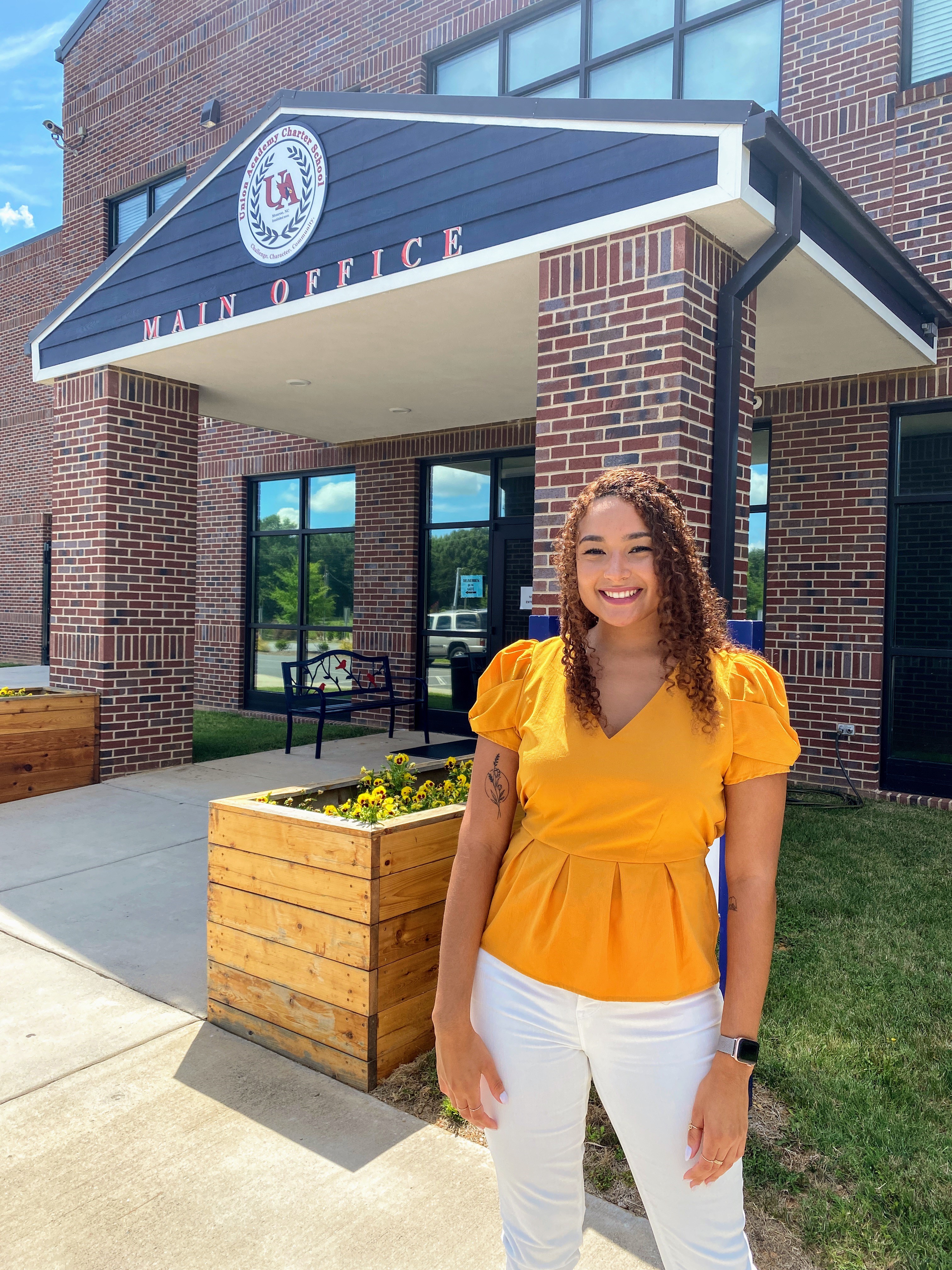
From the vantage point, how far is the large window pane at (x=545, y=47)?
8602 millimetres

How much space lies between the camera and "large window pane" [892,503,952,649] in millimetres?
7176

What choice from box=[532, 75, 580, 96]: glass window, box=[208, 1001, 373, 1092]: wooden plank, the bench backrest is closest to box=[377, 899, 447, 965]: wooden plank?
box=[208, 1001, 373, 1092]: wooden plank

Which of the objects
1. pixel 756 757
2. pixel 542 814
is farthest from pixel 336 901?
pixel 756 757

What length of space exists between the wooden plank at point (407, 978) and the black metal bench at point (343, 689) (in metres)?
5.16

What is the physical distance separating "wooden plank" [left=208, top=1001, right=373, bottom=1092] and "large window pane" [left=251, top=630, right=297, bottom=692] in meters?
8.43

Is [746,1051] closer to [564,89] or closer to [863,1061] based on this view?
[863,1061]

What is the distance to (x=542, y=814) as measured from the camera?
1.70m

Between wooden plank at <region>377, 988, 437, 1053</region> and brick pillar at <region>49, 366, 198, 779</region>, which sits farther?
brick pillar at <region>49, 366, 198, 779</region>

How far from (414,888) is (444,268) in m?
3.53

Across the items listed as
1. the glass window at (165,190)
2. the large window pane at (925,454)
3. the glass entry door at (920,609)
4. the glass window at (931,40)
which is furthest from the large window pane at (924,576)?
the glass window at (165,190)

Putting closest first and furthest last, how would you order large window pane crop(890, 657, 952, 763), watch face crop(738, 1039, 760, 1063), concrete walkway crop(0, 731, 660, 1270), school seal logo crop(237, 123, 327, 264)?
1. watch face crop(738, 1039, 760, 1063)
2. concrete walkway crop(0, 731, 660, 1270)
3. school seal logo crop(237, 123, 327, 264)
4. large window pane crop(890, 657, 952, 763)

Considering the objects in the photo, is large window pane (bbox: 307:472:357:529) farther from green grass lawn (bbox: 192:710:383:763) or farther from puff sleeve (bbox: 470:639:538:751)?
puff sleeve (bbox: 470:639:538:751)

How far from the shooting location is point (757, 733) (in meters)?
1.63

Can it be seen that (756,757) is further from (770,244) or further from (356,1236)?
(770,244)
